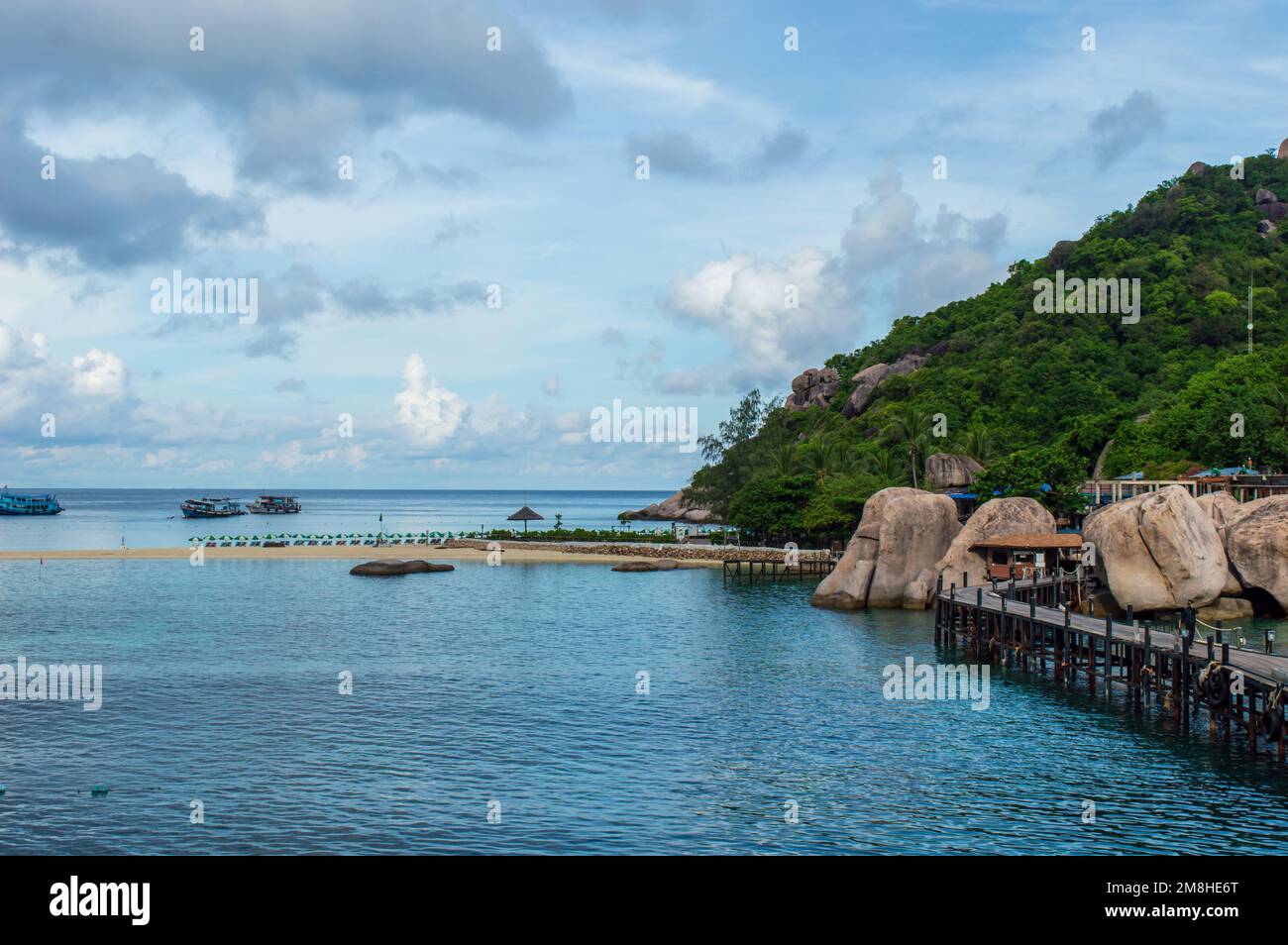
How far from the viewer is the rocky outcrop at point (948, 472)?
277 ft

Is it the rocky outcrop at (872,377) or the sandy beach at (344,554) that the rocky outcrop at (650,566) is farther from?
the rocky outcrop at (872,377)

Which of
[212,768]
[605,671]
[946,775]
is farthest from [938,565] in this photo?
[212,768]

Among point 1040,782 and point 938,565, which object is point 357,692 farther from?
point 938,565

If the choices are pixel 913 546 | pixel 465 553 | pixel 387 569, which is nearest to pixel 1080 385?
pixel 913 546

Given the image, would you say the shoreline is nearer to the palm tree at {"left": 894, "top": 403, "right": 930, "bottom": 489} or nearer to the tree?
the palm tree at {"left": 894, "top": 403, "right": 930, "bottom": 489}

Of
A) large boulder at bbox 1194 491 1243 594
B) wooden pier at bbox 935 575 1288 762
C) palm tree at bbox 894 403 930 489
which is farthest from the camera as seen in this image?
palm tree at bbox 894 403 930 489

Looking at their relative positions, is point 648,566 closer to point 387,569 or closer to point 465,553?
point 387,569

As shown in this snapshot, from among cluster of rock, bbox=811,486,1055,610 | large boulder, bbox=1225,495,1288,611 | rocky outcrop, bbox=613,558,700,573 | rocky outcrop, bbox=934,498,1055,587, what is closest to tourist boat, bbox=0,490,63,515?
rocky outcrop, bbox=613,558,700,573

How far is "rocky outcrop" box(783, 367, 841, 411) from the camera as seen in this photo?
445 feet

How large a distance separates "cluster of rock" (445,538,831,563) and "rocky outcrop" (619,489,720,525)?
47676 millimetres

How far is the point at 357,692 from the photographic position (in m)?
36.0

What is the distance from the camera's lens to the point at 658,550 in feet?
315

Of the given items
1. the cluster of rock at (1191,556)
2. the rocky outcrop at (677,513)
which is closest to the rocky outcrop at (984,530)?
the cluster of rock at (1191,556)
